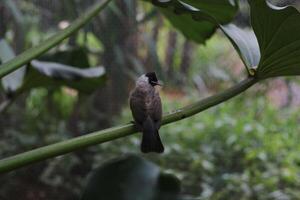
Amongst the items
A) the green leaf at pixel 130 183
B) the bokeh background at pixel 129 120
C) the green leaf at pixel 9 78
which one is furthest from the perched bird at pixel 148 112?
the bokeh background at pixel 129 120

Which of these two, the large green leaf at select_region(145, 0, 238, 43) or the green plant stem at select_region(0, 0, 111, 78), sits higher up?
the green plant stem at select_region(0, 0, 111, 78)

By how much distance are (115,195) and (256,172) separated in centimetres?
98

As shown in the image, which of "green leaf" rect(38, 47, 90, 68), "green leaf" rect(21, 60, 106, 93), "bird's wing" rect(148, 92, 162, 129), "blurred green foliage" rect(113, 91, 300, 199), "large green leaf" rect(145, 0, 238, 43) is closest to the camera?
"bird's wing" rect(148, 92, 162, 129)

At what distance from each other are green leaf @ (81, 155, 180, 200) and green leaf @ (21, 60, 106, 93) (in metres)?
0.24

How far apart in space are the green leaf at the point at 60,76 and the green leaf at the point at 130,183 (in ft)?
0.79

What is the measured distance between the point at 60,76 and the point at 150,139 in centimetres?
33

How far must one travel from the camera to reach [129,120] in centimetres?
207

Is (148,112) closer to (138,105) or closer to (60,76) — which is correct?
(138,105)

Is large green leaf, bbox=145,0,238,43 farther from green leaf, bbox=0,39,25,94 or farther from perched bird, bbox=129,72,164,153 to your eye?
green leaf, bbox=0,39,25,94

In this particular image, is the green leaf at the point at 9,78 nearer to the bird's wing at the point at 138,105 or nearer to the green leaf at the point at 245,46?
the bird's wing at the point at 138,105

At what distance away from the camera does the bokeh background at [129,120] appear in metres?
1.81

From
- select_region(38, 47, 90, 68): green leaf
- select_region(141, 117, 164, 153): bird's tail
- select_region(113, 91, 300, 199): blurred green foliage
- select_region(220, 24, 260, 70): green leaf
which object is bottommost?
select_region(113, 91, 300, 199): blurred green foliage

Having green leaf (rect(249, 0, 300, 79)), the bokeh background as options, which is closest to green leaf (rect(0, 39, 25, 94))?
the bokeh background

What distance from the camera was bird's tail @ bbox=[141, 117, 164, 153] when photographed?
34.3 inches
